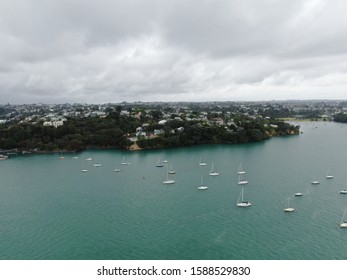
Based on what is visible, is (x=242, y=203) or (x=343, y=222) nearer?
(x=343, y=222)

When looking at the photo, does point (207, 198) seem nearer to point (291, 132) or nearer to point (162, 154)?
point (162, 154)

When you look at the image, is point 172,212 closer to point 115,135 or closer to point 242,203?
point 242,203

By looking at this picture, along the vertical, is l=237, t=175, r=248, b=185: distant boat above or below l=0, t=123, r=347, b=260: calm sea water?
above

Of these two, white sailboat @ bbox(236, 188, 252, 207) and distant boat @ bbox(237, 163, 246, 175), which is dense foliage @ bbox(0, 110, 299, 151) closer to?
distant boat @ bbox(237, 163, 246, 175)

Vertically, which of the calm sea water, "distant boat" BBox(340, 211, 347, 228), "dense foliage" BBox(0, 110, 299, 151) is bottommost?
the calm sea water

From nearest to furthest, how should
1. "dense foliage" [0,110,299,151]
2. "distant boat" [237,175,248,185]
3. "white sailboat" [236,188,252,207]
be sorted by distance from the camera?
"white sailboat" [236,188,252,207] < "distant boat" [237,175,248,185] < "dense foliage" [0,110,299,151]

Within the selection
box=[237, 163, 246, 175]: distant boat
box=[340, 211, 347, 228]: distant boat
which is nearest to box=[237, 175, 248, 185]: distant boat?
box=[237, 163, 246, 175]: distant boat

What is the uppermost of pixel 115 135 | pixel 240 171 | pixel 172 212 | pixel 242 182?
pixel 115 135

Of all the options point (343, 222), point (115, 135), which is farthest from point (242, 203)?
point (115, 135)

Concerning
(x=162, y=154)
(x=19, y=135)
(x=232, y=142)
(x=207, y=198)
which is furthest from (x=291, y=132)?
(x=19, y=135)
